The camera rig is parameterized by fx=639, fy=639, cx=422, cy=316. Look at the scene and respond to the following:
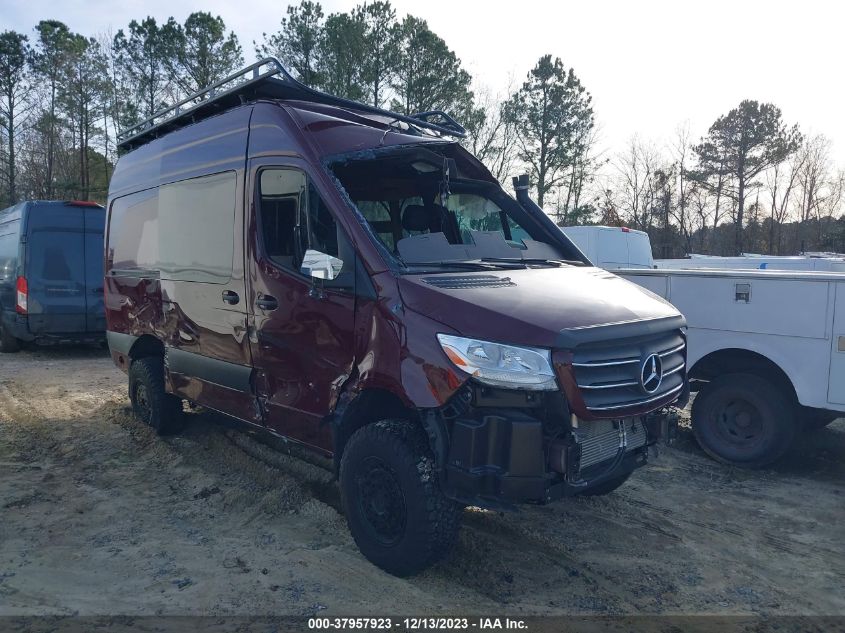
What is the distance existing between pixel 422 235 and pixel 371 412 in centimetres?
117

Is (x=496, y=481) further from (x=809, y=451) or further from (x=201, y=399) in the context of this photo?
(x=809, y=451)

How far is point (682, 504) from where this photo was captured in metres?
A: 4.86

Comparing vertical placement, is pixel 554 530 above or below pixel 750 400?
below

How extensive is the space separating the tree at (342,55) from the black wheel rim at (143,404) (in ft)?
69.4

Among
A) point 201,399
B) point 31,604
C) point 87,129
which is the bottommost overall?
point 31,604

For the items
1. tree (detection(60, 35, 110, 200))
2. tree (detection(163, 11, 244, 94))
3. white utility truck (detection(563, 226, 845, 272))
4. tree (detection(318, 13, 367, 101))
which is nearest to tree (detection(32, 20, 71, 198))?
tree (detection(60, 35, 110, 200))

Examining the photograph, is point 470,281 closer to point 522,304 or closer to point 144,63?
point 522,304

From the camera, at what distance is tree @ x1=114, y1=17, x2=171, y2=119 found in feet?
94.4

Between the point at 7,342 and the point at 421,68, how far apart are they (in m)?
20.5

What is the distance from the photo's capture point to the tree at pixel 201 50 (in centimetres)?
2811

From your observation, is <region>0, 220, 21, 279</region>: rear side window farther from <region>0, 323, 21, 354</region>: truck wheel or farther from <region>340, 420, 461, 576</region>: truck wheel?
<region>340, 420, 461, 576</region>: truck wheel

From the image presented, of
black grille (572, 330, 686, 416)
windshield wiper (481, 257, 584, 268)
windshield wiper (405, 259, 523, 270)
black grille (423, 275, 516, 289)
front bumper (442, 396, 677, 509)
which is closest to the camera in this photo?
front bumper (442, 396, 677, 509)

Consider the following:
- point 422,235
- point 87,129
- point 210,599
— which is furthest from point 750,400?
point 87,129

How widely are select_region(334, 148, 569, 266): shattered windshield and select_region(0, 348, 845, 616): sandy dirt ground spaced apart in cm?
184
